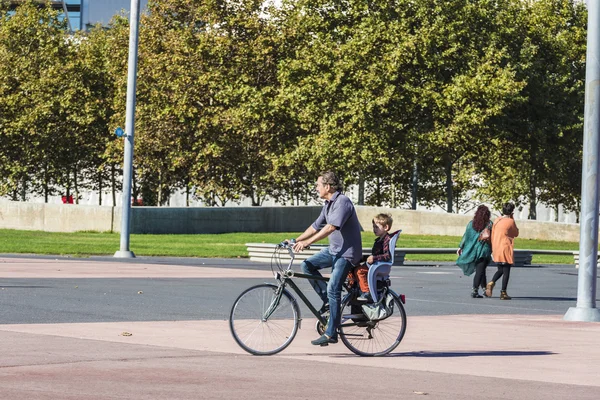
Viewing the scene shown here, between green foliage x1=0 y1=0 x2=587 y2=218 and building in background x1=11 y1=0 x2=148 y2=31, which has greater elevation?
building in background x1=11 y1=0 x2=148 y2=31

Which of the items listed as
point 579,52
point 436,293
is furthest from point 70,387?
point 579,52

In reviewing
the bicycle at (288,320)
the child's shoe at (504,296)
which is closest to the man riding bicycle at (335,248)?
the bicycle at (288,320)

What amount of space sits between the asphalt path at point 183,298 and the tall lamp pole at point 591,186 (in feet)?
4.76

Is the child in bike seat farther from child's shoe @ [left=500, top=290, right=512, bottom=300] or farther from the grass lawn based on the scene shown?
the grass lawn

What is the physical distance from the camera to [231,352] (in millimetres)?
10719

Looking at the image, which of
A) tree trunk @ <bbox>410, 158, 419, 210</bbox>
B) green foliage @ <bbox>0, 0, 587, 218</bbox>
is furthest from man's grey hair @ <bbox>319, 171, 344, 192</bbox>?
tree trunk @ <bbox>410, 158, 419, 210</bbox>

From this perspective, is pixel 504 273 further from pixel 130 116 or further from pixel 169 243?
pixel 169 243

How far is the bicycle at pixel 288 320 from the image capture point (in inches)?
419

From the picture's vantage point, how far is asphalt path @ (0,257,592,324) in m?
14.2

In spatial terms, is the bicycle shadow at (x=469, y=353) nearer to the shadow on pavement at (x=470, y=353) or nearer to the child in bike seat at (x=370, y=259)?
the shadow on pavement at (x=470, y=353)

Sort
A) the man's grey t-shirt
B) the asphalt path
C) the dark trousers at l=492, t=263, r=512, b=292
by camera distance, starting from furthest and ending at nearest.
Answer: the dark trousers at l=492, t=263, r=512, b=292 < the asphalt path < the man's grey t-shirt

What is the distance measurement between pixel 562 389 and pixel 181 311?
6.77 m

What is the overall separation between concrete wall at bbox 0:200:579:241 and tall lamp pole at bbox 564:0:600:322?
28.1 metres

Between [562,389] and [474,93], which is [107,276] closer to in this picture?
[562,389]
